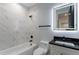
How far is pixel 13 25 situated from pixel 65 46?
148 cm

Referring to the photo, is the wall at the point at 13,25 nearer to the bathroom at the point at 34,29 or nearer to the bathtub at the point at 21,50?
the bathroom at the point at 34,29

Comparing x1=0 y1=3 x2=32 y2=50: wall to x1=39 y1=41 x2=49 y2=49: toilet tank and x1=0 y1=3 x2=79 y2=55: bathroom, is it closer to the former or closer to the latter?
x1=0 y1=3 x2=79 y2=55: bathroom

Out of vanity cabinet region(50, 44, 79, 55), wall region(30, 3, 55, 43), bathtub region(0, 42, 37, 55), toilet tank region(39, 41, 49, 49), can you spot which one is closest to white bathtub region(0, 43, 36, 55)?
bathtub region(0, 42, 37, 55)

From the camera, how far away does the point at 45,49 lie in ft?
6.17

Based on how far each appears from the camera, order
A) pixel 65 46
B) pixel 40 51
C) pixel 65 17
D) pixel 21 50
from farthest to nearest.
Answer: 1. pixel 21 50
2. pixel 40 51
3. pixel 65 17
4. pixel 65 46

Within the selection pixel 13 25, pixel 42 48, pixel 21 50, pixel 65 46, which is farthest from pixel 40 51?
pixel 13 25

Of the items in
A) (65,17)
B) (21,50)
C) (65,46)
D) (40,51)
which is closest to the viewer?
(65,46)

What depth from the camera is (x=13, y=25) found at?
6.64ft

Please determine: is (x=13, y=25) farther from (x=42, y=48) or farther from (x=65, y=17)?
(x=65, y=17)

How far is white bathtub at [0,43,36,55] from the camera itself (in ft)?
6.05

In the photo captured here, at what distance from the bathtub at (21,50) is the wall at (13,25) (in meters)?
0.10

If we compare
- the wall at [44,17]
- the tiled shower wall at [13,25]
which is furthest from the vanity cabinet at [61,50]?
the tiled shower wall at [13,25]

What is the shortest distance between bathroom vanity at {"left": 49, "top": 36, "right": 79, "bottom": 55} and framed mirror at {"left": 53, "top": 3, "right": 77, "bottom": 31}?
0.86 ft

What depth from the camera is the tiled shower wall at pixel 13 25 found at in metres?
1.83
